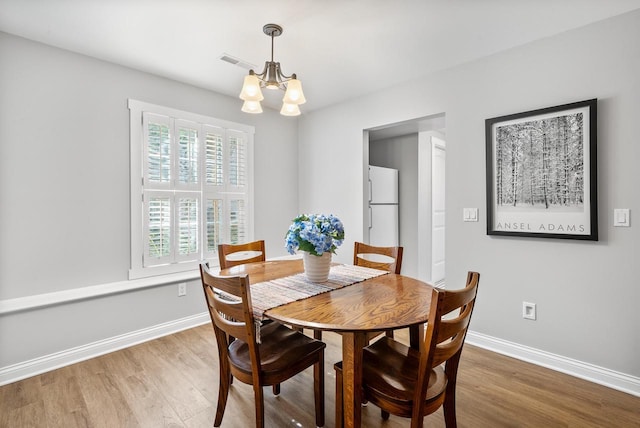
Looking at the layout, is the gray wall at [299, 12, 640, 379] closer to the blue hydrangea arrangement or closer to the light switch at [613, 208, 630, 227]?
the light switch at [613, 208, 630, 227]

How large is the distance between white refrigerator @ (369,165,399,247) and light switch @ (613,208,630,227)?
2.31m

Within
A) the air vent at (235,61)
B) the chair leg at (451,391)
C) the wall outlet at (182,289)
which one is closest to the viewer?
the chair leg at (451,391)

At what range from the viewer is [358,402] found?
1.32m

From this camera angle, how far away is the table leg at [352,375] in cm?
129

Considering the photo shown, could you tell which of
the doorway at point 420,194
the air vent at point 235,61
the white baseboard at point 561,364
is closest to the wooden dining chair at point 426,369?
the white baseboard at point 561,364

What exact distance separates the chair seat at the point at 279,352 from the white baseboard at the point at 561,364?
172cm

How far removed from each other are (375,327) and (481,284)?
1.89 m

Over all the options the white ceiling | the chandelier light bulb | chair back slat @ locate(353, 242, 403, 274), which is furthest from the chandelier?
chair back slat @ locate(353, 242, 403, 274)

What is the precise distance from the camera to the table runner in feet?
4.93

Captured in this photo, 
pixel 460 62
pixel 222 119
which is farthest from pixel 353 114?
pixel 222 119

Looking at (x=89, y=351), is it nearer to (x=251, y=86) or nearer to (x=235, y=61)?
(x=251, y=86)

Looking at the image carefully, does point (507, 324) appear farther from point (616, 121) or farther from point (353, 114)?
point (353, 114)

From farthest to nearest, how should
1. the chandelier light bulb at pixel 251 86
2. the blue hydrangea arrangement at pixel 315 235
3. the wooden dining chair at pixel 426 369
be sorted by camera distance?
the chandelier light bulb at pixel 251 86, the blue hydrangea arrangement at pixel 315 235, the wooden dining chair at pixel 426 369

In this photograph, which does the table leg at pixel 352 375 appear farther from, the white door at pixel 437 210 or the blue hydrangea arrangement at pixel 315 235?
the white door at pixel 437 210
